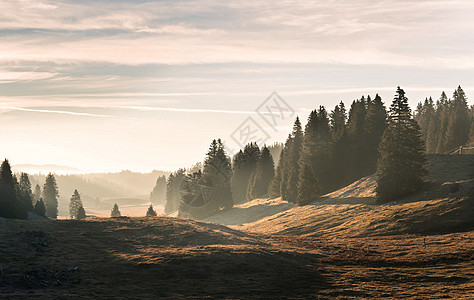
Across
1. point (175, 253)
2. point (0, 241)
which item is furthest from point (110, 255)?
point (0, 241)

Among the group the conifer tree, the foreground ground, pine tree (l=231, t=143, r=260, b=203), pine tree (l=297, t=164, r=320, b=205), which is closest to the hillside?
pine tree (l=297, t=164, r=320, b=205)

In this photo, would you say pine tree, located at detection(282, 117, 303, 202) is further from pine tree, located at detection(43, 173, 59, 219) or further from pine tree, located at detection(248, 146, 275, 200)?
pine tree, located at detection(43, 173, 59, 219)

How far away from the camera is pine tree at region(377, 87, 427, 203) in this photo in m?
55.6

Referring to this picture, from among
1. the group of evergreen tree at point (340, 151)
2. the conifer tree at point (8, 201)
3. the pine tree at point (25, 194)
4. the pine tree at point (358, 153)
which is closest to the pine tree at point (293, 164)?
the group of evergreen tree at point (340, 151)

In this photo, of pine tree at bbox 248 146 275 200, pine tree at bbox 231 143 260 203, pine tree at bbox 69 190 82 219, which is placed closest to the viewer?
pine tree at bbox 248 146 275 200

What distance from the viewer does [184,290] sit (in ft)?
79.3

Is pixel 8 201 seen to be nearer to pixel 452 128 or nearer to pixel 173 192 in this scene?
pixel 173 192

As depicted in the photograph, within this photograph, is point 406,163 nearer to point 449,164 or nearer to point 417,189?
point 417,189

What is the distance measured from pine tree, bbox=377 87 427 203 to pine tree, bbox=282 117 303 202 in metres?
25.4

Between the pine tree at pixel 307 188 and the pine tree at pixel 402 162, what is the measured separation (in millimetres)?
16344

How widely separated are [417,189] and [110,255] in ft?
147

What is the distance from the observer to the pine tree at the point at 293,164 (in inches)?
3189

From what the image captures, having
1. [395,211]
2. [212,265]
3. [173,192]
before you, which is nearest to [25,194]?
[173,192]

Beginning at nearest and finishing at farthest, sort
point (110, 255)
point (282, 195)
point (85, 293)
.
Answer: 1. point (85, 293)
2. point (110, 255)
3. point (282, 195)
